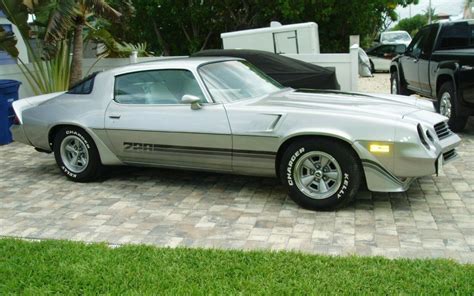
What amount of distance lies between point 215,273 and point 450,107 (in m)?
6.23

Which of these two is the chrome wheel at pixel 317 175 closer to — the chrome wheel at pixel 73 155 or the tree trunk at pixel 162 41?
the chrome wheel at pixel 73 155

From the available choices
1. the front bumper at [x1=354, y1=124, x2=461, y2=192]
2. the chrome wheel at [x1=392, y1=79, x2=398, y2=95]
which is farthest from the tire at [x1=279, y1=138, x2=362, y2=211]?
the chrome wheel at [x1=392, y1=79, x2=398, y2=95]

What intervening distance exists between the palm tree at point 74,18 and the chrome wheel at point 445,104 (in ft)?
20.9

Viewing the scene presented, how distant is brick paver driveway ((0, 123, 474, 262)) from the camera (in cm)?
448

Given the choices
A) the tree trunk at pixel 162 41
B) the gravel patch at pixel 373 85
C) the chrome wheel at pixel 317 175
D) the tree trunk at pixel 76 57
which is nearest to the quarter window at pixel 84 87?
the chrome wheel at pixel 317 175

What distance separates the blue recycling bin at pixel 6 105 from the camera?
907cm

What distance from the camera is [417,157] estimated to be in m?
4.84

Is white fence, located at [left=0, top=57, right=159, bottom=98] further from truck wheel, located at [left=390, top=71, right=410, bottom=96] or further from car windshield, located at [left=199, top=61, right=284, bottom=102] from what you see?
truck wheel, located at [left=390, top=71, right=410, bottom=96]

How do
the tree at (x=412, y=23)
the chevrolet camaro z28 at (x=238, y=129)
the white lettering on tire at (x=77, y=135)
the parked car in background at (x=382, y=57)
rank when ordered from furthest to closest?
the tree at (x=412, y=23)
the parked car in background at (x=382, y=57)
the white lettering on tire at (x=77, y=135)
the chevrolet camaro z28 at (x=238, y=129)

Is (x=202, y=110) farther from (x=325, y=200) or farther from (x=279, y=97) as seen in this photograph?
(x=325, y=200)

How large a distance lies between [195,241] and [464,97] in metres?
5.48

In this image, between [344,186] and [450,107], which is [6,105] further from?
[450,107]

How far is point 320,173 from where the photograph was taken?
5180 mm

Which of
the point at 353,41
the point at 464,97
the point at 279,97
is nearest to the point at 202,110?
the point at 279,97
